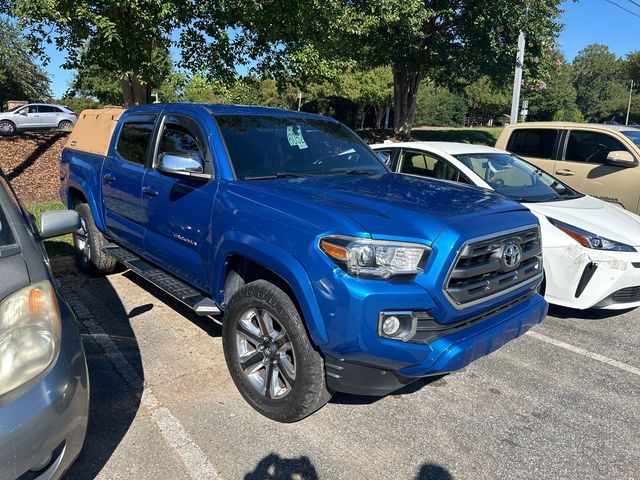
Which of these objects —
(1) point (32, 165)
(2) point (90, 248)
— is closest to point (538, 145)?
(2) point (90, 248)

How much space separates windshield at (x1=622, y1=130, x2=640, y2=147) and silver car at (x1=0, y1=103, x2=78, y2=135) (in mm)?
23743

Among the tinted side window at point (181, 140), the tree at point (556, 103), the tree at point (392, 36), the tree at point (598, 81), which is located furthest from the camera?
the tree at point (598, 81)

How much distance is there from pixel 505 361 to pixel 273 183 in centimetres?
239

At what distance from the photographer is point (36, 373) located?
1.99 metres

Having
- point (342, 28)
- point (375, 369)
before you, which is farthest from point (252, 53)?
point (375, 369)

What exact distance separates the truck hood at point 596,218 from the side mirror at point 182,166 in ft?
10.7

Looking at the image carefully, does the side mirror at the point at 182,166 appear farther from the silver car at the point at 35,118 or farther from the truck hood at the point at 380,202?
the silver car at the point at 35,118

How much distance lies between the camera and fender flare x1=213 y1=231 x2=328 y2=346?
261 centimetres

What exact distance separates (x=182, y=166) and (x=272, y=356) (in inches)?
56.1

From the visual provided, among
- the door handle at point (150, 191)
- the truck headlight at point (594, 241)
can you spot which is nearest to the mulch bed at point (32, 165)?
the door handle at point (150, 191)

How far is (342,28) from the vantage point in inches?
415

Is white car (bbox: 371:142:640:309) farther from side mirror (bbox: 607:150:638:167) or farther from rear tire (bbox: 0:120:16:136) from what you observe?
rear tire (bbox: 0:120:16:136)

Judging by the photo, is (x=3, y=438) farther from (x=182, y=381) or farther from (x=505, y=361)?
(x=505, y=361)

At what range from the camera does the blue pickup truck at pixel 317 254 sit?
2.57 metres
